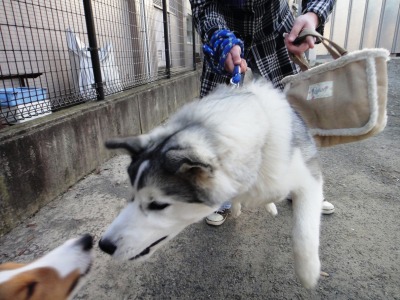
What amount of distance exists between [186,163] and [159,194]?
0.72 ft

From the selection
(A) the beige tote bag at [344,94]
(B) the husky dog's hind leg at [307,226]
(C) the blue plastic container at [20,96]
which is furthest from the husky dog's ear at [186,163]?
(C) the blue plastic container at [20,96]

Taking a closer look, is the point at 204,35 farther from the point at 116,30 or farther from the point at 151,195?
the point at 116,30

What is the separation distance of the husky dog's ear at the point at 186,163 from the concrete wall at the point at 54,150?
1.44 meters

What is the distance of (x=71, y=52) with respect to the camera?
12.0 feet

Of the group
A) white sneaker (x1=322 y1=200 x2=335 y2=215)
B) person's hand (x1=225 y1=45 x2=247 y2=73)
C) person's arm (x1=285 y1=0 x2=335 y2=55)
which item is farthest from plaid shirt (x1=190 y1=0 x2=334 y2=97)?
white sneaker (x1=322 y1=200 x2=335 y2=215)

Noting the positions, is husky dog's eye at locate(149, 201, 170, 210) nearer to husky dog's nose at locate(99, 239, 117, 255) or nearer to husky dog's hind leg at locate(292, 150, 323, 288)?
husky dog's nose at locate(99, 239, 117, 255)

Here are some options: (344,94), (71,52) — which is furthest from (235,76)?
(71,52)

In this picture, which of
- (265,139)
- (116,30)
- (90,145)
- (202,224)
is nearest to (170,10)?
(116,30)

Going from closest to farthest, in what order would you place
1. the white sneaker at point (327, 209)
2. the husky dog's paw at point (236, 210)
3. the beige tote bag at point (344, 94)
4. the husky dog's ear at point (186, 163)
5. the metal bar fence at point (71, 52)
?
the husky dog's ear at point (186, 163) < the beige tote bag at point (344, 94) < the husky dog's paw at point (236, 210) < the white sneaker at point (327, 209) < the metal bar fence at point (71, 52)

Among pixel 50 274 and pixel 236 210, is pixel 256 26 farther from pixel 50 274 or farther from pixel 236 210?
pixel 50 274

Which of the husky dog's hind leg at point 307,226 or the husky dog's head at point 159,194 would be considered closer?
the husky dog's head at point 159,194

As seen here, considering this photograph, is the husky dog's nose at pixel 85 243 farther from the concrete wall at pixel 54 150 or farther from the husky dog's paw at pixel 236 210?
the husky dog's paw at pixel 236 210

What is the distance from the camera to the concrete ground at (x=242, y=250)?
1620mm

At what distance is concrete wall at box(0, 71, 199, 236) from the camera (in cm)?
208
